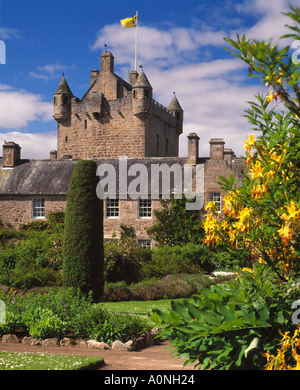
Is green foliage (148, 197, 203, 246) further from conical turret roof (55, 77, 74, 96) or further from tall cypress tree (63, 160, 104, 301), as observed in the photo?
conical turret roof (55, 77, 74, 96)

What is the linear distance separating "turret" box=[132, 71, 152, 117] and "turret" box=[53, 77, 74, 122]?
6.17 m

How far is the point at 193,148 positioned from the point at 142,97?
9219 millimetres

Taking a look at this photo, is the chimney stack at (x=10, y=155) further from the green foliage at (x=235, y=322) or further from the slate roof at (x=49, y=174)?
the green foliage at (x=235, y=322)

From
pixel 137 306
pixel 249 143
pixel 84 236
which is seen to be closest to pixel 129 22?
pixel 84 236

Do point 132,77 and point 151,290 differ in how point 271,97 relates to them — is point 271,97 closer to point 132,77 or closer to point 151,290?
point 151,290

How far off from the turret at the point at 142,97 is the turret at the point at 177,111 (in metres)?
8.54

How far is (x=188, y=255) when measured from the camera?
2270 centimetres

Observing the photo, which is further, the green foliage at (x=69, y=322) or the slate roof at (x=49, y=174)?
the slate roof at (x=49, y=174)

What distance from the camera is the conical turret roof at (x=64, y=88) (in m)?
38.6

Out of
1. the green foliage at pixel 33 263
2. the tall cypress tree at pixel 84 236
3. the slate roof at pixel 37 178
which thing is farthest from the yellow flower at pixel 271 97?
the slate roof at pixel 37 178

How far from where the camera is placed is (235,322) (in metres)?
4.12
